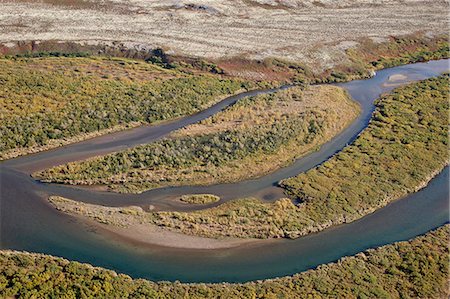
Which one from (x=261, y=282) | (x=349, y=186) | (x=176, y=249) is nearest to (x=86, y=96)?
(x=176, y=249)

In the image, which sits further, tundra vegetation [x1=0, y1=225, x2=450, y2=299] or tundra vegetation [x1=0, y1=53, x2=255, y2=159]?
tundra vegetation [x1=0, y1=53, x2=255, y2=159]

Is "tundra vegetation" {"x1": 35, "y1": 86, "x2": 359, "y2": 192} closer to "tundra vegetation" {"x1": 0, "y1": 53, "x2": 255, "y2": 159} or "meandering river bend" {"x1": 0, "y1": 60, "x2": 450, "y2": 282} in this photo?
"meandering river bend" {"x1": 0, "y1": 60, "x2": 450, "y2": 282}

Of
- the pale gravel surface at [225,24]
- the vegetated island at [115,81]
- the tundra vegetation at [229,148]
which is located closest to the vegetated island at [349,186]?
the tundra vegetation at [229,148]

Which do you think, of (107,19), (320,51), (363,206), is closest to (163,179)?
(363,206)

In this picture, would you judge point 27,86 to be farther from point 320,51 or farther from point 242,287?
point 320,51

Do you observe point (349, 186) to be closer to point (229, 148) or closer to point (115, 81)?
point (229, 148)

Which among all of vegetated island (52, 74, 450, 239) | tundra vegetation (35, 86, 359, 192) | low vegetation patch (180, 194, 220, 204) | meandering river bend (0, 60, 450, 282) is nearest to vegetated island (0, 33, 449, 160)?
meandering river bend (0, 60, 450, 282)
